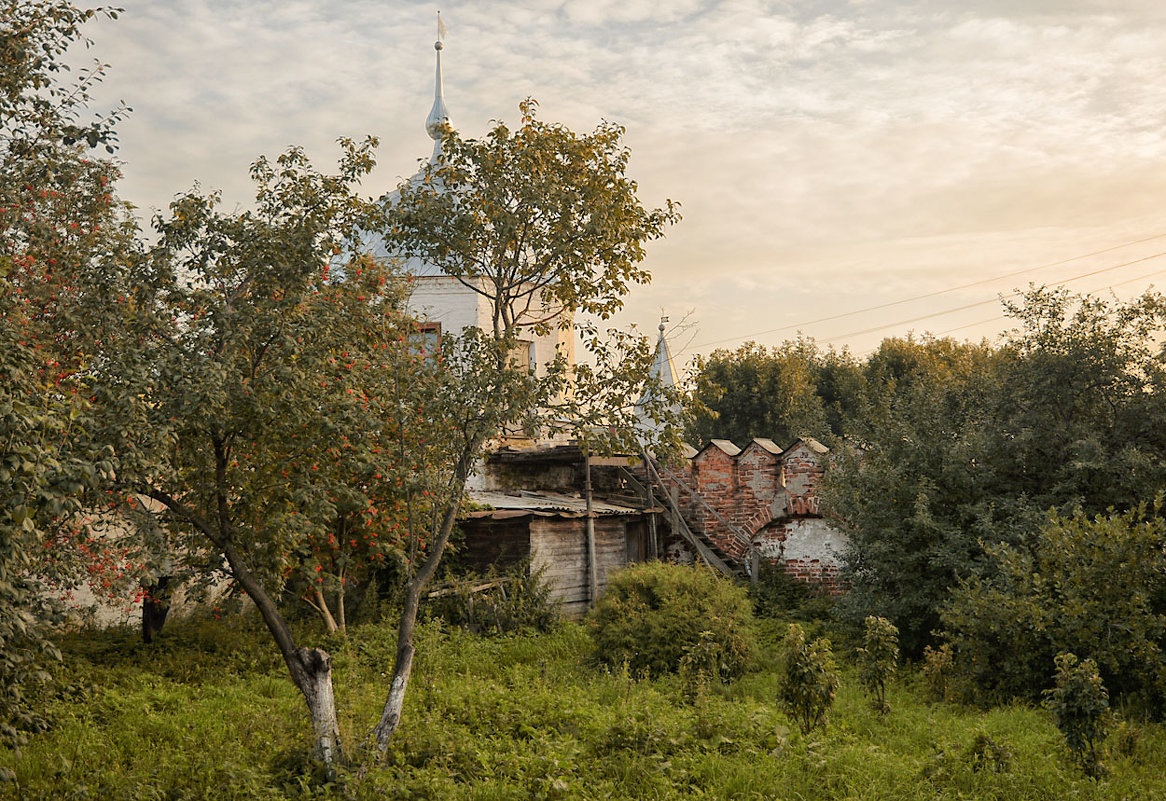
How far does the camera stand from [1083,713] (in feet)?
24.1

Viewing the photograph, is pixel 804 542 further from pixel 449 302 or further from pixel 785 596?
pixel 449 302

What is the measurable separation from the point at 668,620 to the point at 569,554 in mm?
4324

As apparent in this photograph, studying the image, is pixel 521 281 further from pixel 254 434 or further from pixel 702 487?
pixel 702 487

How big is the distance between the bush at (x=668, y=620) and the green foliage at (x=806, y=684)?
2605 mm

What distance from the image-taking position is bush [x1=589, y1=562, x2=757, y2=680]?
11.9 meters

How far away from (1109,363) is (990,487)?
2.37m

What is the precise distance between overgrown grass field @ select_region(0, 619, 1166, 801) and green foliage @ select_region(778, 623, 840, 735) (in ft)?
0.73

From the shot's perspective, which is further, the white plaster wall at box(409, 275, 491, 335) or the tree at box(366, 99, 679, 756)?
the white plaster wall at box(409, 275, 491, 335)

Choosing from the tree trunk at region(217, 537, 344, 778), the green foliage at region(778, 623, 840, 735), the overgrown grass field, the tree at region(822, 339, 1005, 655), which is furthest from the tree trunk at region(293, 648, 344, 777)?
the tree at region(822, 339, 1005, 655)

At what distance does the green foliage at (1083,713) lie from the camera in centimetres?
725

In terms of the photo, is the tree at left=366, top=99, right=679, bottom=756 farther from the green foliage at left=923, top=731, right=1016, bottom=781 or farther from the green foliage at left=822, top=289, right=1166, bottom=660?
the green foliage at left=822, top=289, right=1166, bottom=660

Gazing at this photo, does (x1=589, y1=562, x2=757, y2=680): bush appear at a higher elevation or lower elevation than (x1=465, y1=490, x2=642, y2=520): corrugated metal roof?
lower

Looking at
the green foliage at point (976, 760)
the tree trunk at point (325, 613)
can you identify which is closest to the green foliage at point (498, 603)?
the tree trunk at point (325, 613)

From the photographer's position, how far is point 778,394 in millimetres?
35031
